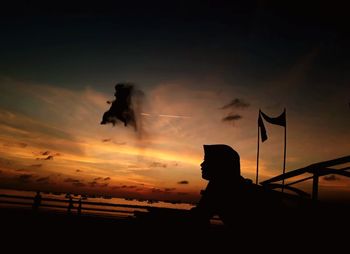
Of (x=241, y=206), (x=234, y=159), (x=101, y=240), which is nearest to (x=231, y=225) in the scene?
(x=241, y=206)

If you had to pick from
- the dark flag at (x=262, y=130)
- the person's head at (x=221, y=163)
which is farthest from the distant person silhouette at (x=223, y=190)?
the dark flag at (x=262, y=130)

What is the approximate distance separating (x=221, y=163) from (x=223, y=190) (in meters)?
0.39

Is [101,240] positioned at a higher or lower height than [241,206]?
lower

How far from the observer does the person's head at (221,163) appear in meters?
4.45

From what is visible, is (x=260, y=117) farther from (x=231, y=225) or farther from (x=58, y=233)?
(x=231, y=225)

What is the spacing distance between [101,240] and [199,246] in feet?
21.1

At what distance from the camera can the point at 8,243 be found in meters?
9.55

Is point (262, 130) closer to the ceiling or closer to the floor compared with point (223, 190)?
closer to the ceiling

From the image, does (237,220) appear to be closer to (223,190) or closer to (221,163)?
(223,190)

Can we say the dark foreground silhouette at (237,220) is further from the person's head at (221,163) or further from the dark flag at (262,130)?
the dark flag at (262,130)

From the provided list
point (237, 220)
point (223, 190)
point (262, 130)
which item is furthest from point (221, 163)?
point (262, 130)

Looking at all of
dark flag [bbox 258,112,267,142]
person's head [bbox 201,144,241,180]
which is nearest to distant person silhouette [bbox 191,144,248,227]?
person's head [bbox 201,144,241,180]

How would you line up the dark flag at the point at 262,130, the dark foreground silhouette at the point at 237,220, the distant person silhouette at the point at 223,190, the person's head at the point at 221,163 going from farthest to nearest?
→ the dark flag at the point at 262,130 → the person's head at the point at 221,163 → the distant person silhouette at the point at 223,190 → the dark foreground silhouette at the point at 237,220

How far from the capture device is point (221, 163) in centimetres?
448
